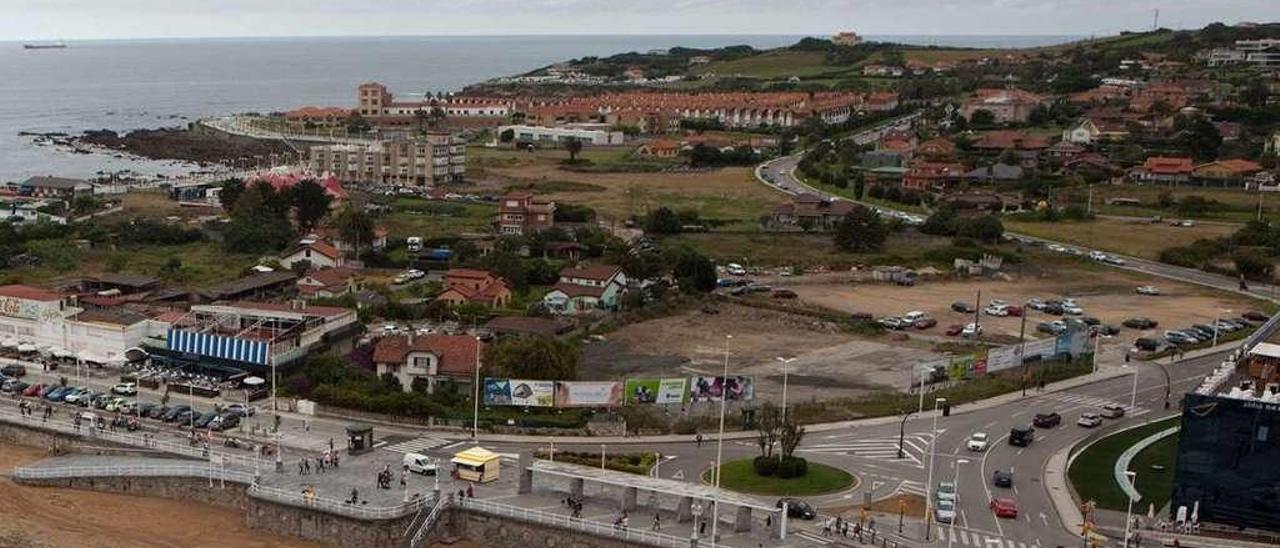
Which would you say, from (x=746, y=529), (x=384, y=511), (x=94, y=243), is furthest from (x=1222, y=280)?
(x=94, y=243)

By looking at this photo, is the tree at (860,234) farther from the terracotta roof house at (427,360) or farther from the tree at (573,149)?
the tree at (573,149)

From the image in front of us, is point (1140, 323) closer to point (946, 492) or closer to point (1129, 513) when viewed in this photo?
point (946, 492)

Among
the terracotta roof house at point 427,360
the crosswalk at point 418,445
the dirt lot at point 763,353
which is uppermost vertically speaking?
the terracotta roof house at point 427,360

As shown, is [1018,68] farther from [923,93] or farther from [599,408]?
[599,408]

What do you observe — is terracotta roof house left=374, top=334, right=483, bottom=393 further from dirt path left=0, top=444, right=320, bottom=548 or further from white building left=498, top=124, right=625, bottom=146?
white building left=498, top=124, right=625, bottom=146

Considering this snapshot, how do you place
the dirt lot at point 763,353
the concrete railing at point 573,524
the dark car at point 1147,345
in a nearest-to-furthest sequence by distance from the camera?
the concrete railing at point 573,524 < the dirt lot at point 763,353 < the dark car at point 1147,345

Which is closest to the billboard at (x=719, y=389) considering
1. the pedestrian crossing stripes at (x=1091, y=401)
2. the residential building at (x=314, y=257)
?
the pedestrian crossing stripes at (x=1091, y=401)

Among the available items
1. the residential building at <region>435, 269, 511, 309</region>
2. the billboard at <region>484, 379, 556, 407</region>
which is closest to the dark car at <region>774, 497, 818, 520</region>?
the billboard at <region>484, 379, 556, 407</region>

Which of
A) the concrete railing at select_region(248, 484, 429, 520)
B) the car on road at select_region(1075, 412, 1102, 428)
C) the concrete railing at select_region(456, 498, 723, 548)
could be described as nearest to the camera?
the concrete railing at select_region(456, 498, 723, 548)
